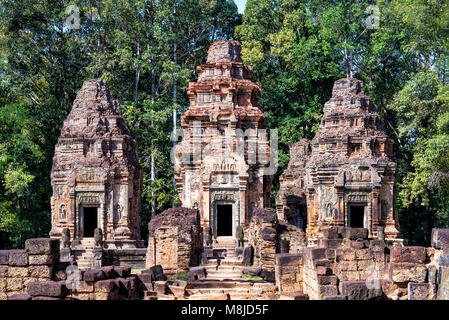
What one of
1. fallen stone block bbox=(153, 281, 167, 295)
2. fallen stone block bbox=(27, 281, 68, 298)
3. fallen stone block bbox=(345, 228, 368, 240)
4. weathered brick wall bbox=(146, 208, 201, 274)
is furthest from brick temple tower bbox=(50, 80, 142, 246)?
fallen stone block bbox=(27, 281, 68, 298)

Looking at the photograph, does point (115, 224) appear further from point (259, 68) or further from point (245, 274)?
point (259, 68)

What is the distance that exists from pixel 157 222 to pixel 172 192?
10860 mm

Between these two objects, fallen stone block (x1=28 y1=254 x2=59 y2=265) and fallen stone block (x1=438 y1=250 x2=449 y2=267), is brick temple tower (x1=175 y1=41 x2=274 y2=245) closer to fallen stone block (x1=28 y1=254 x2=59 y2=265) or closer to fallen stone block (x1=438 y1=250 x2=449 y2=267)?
fallen stone block (x1=28 y1=254 x2=59 y2=265)

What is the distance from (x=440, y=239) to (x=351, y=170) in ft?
33.7

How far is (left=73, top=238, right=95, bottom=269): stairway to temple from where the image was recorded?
17386 millimetres

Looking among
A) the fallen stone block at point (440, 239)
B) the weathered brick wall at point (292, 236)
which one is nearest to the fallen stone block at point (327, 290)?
the fallen stone block at point (440, 239)

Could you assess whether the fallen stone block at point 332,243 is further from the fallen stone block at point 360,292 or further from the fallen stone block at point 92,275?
the fallen stone block at point 92,275

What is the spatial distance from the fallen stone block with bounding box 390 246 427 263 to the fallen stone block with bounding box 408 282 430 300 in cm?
51

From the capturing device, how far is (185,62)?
31641 mm

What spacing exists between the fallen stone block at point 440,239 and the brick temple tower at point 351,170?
9763 millimetres

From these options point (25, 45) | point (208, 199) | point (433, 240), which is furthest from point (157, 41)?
point (433, 240)

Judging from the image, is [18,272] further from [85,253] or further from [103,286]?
[85,253]

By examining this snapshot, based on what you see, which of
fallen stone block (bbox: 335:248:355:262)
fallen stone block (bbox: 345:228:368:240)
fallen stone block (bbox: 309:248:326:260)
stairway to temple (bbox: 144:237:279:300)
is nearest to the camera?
fallen stone block (bbox: 309:248:326:260)
